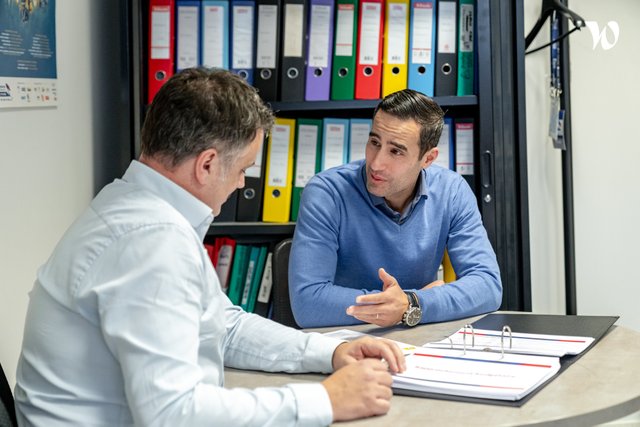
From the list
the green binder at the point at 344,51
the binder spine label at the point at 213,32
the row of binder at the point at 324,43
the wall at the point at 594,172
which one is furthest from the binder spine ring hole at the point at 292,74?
the wall at the point at 594,172

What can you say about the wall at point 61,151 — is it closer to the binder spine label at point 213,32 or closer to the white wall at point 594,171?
the binder spine label at point 213,32

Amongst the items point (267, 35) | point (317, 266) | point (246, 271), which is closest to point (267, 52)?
point (267, 35)

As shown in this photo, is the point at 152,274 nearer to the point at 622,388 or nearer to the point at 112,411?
the point at 112,411

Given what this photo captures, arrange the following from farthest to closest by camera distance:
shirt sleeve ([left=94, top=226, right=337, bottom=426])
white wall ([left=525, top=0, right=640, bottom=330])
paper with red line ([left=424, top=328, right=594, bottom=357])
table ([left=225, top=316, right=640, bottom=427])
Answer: white wall ([left=525, top=0, right=640, bottom=330]) → paper with red line ([left=424, top=328, right=594, bottom=357]) → table ([left=225, top=316, right=640, bottom=427]) → shirt sleeve ([left=94, top=226, right=337, bottom=426])

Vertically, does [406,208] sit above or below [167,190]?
below

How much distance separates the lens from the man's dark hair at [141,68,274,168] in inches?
51.1

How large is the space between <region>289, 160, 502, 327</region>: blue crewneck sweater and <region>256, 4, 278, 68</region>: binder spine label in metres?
0.51

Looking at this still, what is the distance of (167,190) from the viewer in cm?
131

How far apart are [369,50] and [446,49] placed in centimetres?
25

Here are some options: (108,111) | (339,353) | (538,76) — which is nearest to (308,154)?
(108,111)

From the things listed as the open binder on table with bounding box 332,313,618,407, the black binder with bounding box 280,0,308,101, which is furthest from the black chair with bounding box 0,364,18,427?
the black binder with bounding box 280,0,308,101

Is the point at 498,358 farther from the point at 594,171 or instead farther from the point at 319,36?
the point at 594,171

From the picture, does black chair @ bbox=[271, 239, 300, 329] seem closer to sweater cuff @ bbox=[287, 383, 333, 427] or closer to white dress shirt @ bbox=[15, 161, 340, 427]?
white dress shirt @ bbox=[15, 161, 340, 427]

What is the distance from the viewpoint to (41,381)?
4.12 feet
